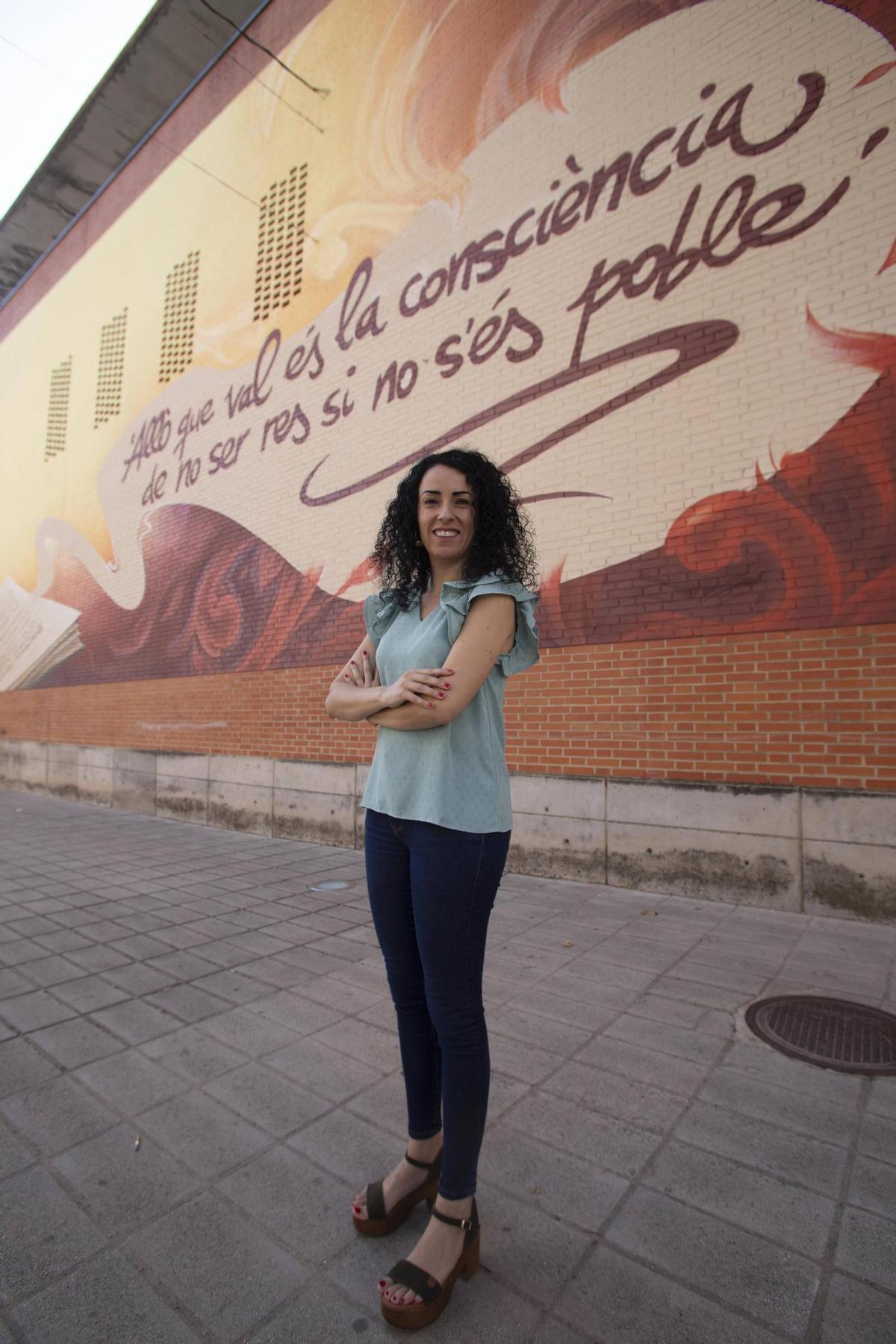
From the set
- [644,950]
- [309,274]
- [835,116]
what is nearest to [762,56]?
[835,116]

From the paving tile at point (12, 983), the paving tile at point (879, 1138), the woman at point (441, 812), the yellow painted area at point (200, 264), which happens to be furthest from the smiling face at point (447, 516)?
the yellow painted area at point (200, 264)

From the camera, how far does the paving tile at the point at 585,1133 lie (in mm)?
2164

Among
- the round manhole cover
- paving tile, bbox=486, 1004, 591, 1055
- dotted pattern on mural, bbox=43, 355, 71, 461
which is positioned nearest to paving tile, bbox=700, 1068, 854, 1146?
the round manhole cover

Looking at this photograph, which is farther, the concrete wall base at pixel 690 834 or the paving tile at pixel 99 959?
the concrete wall base at pixel 690 834

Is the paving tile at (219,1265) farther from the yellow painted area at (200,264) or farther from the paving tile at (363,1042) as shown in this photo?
the yellow painted area at (200,264)

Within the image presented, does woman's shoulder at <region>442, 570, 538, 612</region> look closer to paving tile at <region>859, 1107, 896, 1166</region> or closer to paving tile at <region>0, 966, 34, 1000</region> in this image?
paving tile at <region>859, 1107, 896, 1166</region>

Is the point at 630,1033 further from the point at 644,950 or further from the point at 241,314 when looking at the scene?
the point at 241,314

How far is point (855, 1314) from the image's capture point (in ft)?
5.22

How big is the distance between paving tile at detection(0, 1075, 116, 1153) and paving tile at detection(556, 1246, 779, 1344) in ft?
5.12

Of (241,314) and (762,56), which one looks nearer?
(762,56)

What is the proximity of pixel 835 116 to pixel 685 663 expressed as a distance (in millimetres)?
3893

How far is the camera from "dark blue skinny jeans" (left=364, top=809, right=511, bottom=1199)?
167 centimetres

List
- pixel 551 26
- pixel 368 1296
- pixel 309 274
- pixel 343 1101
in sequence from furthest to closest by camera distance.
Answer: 1. pixel 309 274
2. pixel 551 26
3. pixel 343 1101
4. pixel 368 1296

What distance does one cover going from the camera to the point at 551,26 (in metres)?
6.47
